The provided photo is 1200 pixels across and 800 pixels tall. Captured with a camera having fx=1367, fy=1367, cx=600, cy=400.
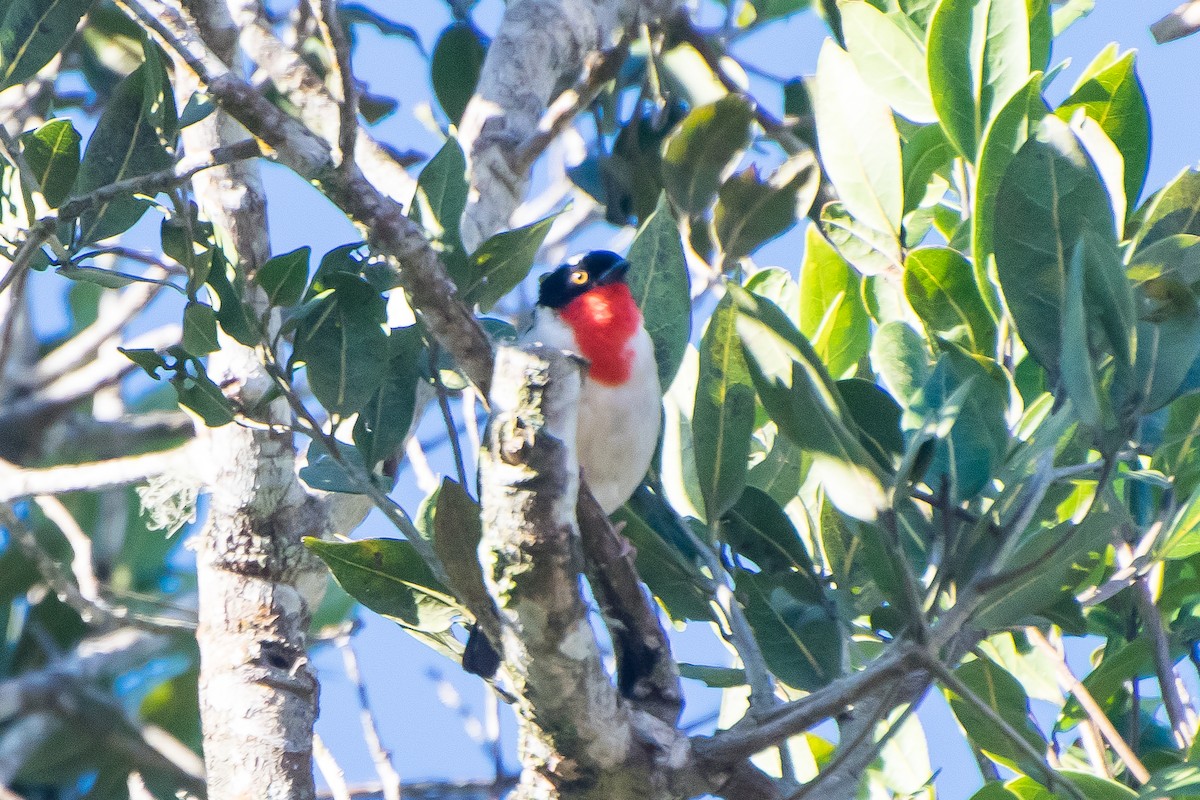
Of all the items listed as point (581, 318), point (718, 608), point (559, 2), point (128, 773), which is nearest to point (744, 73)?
point (559, 2)

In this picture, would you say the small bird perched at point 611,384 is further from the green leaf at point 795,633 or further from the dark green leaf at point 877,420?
the dark green leaf at point 877,420

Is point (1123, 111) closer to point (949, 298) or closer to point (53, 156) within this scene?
A: point (949, 298)

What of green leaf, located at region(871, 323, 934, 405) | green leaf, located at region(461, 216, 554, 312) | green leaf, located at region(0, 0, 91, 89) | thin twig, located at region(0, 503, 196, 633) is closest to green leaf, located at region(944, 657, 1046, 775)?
green leaf, located at region(871, 323, 934, 405)

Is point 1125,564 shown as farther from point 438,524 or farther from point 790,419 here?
point 438,524

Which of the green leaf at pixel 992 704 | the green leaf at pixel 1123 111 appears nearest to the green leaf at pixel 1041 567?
the green leaf at pixel 992 704

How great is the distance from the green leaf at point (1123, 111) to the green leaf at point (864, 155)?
311 millimetres

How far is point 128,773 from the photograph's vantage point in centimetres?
500

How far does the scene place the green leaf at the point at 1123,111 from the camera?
2367mm

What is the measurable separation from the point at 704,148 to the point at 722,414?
3.35ft

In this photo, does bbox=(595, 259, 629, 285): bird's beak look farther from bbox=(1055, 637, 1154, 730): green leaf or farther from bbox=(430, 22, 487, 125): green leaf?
bbox=(1055, 637, 1154, 730): green leaf

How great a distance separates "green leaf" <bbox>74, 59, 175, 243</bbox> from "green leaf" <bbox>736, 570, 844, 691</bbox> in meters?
1.26

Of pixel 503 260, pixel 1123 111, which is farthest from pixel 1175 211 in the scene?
pixel 503 260

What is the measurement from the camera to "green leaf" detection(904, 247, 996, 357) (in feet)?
7.62

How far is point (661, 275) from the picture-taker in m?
2.71
